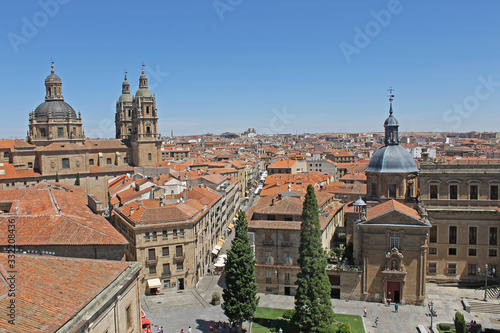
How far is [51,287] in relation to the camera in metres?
17.5

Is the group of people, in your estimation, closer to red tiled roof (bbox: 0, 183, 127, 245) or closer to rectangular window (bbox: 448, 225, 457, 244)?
red tiled roof (bbox: 0, 183, 127, 245)

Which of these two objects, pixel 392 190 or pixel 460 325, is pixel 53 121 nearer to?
pixel 392 190

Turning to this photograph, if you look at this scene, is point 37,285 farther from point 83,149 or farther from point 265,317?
point 83,149

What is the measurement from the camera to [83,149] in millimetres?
87250

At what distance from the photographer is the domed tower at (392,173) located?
156 ft

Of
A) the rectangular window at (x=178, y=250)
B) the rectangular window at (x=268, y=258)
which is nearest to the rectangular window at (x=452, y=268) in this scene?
the rectangular window at (x=268, y=258)

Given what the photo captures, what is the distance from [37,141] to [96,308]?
3360 inches

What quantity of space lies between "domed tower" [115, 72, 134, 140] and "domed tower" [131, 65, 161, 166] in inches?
739

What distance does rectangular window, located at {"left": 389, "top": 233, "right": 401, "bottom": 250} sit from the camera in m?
41.6

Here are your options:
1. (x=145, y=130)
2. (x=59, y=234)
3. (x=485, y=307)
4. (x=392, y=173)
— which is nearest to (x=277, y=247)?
(x=392, y=173)

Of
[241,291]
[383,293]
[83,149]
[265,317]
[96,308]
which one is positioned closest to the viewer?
[96,308]

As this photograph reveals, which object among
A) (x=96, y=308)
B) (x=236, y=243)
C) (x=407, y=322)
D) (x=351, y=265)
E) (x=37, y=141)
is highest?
(x=37, y=141)

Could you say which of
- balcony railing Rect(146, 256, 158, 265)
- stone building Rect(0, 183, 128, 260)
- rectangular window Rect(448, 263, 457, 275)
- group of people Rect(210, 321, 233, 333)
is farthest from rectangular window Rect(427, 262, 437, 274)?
stone building Rect(0, 183, 128, 260)

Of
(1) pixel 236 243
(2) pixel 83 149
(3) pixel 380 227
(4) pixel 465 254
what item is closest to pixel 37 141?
(2) pixel 83 149
